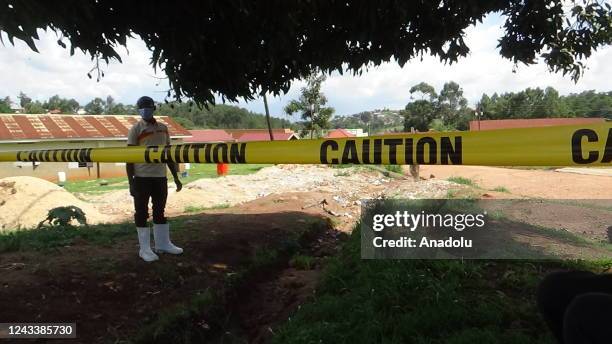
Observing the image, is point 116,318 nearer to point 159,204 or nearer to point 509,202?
point 159,204

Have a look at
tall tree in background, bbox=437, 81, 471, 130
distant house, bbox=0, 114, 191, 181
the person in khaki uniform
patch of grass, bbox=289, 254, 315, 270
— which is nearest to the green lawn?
distant house, bbox=0, 114, 191, 181

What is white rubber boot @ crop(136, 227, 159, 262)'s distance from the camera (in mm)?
4430

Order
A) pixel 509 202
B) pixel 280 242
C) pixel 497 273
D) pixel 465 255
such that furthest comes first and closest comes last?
pixel 509 202 → pixel 280 242 → pixel 465 255 → pixel 497 273

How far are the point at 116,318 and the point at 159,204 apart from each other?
1493 millimetres

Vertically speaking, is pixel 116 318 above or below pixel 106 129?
below

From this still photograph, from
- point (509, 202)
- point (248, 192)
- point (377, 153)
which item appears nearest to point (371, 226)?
point (377, 153)

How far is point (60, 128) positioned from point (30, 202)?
19.9 metres

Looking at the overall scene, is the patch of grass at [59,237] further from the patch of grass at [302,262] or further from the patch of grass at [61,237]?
the patch of grass at [302,262]

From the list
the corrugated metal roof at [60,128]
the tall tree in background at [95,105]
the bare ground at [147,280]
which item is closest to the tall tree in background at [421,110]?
the corrugated metal roof at [60,128]

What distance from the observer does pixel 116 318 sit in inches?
134

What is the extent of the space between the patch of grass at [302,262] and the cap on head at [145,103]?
8.12 feet

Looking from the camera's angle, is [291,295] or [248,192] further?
[248,192]

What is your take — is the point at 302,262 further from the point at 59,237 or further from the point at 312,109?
the point at 312,109

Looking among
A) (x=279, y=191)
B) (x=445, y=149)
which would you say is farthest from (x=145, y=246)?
(x=279, y=191)
